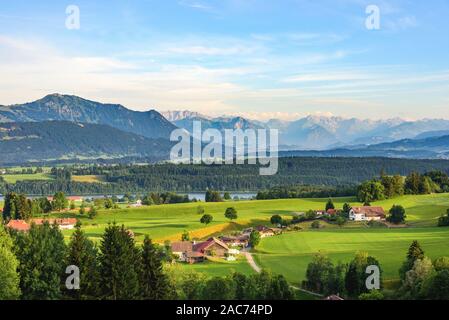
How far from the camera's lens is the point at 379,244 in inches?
1697

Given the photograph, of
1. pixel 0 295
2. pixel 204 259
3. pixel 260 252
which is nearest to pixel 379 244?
pixel 260 252

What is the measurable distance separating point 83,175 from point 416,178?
4365 inches

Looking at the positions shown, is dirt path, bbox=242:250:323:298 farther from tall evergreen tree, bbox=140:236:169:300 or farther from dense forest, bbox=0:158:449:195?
dense forest, bbox=0:158:449:195

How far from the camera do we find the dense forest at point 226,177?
466 ft

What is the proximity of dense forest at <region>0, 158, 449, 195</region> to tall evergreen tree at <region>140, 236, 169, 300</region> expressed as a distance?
355 ft

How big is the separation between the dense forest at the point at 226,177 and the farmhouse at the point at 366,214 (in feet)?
Answer: 227

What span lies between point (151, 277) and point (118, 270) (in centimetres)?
170

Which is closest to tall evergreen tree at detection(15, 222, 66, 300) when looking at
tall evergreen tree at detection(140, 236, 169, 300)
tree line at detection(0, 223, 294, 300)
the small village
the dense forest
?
tree line at detection(0, 223, 294, 300)

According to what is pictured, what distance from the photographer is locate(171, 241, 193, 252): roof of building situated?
4247 centimetres

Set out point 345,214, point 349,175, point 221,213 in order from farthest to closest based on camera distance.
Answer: point 349,175 < point 221,213 < point 345,214

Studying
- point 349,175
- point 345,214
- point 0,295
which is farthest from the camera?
point 349,175
